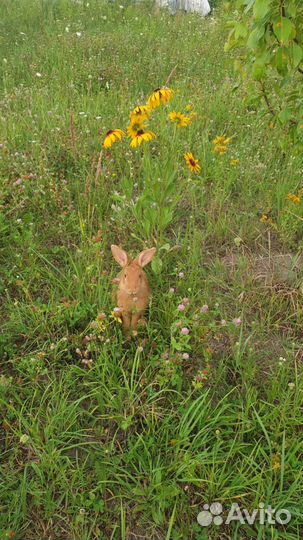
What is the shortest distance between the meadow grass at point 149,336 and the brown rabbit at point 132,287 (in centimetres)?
13

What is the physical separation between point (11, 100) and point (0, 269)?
81.2 inches

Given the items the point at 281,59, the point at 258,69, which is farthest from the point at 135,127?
the point at 281,59

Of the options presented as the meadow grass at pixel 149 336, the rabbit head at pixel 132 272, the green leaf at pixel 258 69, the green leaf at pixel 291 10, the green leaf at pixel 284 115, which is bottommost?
the meadow grass at pixel 149 336

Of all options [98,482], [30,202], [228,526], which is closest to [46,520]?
[98,482]

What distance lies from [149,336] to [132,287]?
321 millimetres

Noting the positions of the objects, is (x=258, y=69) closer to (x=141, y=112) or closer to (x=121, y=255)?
(x=141, y=112)

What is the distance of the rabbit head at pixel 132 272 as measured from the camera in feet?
6.74

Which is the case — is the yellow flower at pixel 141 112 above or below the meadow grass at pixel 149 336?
above

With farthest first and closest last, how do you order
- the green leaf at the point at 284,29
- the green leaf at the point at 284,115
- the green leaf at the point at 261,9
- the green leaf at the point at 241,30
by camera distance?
the green leaf at the point at 284,115, the green leaf at the point at 241,30, the green leaf at the point at 284,29, the green leaf at the point at 261,9

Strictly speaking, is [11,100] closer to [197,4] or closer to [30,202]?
[30,202]

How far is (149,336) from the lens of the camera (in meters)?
2.23

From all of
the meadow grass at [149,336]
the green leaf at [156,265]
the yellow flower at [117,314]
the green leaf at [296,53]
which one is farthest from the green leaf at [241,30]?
the yellow flower at [117,314]

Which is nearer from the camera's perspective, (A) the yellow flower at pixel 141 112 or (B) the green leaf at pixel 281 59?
(B) the green leaf at pixel 281 59

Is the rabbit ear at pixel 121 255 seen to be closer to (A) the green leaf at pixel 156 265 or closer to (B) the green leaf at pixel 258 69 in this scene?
(A) the green leaf at pixel 156 265
